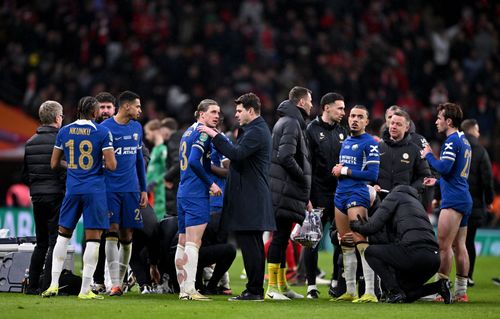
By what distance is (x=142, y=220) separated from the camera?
12.8 meters

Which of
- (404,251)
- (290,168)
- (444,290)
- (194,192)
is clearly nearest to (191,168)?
(194,192)

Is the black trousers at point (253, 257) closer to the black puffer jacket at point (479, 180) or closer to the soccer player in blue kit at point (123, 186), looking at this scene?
the soccer player in blue kit at point (123, 186)

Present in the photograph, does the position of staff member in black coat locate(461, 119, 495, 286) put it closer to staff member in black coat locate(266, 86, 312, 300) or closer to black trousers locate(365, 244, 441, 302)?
staff member in black coat locate(266, 86, 312, 300)

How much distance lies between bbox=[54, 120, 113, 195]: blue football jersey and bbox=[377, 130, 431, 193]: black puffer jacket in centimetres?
338

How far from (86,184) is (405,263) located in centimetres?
351

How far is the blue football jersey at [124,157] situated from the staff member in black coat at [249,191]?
Result: 39.6 inches

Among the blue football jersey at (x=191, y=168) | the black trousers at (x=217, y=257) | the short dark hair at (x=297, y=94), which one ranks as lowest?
the black trousers at (x=217, y=257)

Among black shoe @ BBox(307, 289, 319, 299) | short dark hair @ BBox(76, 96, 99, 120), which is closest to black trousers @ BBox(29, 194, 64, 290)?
short dark hair @ BBox(76, 96, 99, 120)

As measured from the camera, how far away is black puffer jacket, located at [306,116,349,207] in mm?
13281

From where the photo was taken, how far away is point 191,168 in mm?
11508

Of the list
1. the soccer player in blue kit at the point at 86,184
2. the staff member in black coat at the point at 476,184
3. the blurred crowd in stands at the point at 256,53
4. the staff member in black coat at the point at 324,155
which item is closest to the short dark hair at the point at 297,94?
the staff member in black coat at the point at 324,155

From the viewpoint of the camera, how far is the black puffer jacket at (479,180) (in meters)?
15.0

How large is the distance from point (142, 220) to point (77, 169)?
5.45 feet

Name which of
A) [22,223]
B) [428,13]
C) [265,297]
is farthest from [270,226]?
[428,13]
